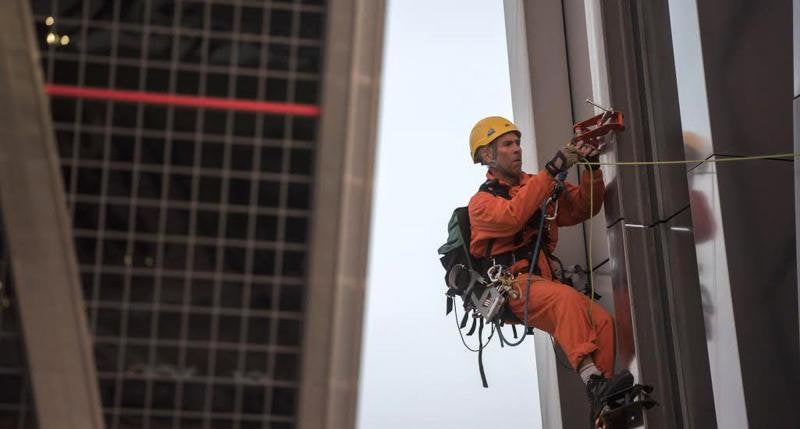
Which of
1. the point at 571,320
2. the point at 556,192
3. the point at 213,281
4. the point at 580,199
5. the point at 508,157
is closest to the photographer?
the point at 213,281

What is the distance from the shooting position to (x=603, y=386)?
23.4 ft

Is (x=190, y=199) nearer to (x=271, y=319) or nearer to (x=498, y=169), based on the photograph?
Result: (x=271, y=319)

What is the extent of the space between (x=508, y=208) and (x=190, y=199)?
466 centimetres

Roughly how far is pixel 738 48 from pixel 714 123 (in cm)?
48

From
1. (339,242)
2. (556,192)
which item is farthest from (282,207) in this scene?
(556,192)

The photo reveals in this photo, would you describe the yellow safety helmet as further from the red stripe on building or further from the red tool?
the red stripe on building

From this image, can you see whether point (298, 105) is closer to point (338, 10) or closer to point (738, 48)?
point (338, 10)

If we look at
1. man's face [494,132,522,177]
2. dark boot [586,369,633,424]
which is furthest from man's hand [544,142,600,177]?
dark boot [586,369,633,424]

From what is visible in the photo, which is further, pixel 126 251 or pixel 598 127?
pixel 598 127

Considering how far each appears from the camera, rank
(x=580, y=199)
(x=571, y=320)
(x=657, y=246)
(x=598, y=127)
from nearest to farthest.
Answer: (x=598, y=127), (x=571, y=320), (x=657, y=246), (x=580, y=199)

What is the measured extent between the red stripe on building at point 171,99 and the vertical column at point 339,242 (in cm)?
18

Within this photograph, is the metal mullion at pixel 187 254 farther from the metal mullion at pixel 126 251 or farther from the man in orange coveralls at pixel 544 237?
the man in orange coveralls at pixel 544 237

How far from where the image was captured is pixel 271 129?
3.65 m

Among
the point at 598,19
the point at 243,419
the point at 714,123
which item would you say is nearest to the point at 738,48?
the point at 714,123
